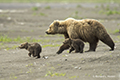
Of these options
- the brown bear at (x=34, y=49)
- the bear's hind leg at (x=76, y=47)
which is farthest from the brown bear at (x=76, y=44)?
the brown bear at (x=34, y=49)

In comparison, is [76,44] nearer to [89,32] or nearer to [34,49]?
[89,32]

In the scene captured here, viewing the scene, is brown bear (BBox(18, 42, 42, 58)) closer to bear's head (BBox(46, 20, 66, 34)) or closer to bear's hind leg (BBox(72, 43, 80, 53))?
bear's hind leg (BBox(72, 43, 80, 53))

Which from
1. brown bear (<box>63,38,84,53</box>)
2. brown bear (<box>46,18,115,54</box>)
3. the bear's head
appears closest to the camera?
brown bear (<box>63,38,84,53</box>)

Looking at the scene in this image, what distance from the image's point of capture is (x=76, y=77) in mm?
8188

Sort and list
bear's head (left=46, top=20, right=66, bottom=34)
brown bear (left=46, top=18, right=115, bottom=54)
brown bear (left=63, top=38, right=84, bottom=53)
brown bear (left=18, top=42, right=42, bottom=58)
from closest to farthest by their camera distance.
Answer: brown bear (left=18, top=42, right=42, bottom=58) < brown bear (left=63, top=38, right=84, bottom=53) < brown bear (left=46, top=18, right=115, bottom=54) < bear's head (left=46, top=20, right=66, bottom=34)

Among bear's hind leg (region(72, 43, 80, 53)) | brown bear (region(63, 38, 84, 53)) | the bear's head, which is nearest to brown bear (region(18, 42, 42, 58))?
brown bear (region(63, 38, 84, 53))

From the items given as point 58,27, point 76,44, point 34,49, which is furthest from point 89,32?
point 34,49

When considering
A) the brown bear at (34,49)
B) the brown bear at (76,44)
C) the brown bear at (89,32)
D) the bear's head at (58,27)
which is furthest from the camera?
the bear's head at (58,27)

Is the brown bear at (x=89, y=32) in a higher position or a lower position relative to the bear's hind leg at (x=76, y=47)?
higher

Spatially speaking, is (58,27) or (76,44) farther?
(58,27)

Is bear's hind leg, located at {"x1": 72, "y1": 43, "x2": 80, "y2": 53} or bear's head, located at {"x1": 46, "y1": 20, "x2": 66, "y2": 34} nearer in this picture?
bear's hind leg, located at {"x1": 72, "y1": 43, "x2": 80, "y2": 53}

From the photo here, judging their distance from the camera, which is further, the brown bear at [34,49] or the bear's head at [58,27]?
the bear's head at [58,27]

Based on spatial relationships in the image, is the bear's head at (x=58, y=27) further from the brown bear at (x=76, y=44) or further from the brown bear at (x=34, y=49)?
the brown bear at (x=34, y=49)

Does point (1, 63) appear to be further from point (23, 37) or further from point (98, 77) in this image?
point (23, 37)
